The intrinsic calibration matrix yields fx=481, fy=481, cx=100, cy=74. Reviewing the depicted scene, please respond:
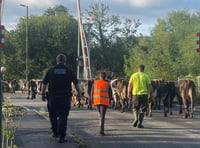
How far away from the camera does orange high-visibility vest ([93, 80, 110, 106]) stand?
12.9 m

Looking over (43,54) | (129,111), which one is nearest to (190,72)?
(129,111)

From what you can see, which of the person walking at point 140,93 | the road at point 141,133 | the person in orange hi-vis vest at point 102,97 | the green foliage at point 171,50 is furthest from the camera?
the green foliage at point 171,50

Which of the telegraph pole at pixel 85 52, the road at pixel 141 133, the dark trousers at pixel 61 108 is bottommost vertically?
the road at pixel 141 133

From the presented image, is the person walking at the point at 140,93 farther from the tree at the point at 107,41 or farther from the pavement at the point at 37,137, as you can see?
the tree at the point at 107,41

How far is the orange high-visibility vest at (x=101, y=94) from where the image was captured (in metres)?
12.9

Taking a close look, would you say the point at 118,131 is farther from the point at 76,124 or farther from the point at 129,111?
the point at 129,111

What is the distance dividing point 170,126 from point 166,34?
2975 centimetres

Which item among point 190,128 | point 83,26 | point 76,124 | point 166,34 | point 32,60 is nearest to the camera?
point 190,128

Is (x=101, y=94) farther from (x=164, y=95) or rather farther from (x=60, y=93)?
(x=164, y=95)

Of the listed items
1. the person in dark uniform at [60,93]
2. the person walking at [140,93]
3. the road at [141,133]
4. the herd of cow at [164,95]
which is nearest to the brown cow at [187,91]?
the herd of cow at [164,95]

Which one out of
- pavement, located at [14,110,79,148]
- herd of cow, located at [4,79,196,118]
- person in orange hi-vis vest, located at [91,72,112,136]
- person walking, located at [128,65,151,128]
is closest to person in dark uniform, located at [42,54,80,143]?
pavement, located at [14,110,79,148]

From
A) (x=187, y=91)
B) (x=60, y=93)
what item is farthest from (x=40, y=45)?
(x=60, y=93)

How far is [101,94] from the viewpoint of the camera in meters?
13.0

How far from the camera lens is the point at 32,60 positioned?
60.6 meters
